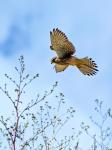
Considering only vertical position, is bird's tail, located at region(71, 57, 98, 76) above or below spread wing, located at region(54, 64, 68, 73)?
below

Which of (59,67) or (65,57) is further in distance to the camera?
(59,67)

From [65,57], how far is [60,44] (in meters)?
0.31

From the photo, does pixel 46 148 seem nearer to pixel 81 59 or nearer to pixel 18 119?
pixel 18 119

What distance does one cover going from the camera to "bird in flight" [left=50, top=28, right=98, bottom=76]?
6.64 metres

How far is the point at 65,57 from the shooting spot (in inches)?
275

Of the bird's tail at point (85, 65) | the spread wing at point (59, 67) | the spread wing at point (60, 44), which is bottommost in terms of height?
the bird's tail at point (85, 65)

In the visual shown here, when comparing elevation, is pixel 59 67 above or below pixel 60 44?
below

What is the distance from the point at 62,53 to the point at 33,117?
6196 mm

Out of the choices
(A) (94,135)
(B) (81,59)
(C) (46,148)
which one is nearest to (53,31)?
(B) (81,59)

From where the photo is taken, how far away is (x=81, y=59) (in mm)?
6699

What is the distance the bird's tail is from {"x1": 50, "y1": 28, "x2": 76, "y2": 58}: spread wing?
41 centimetres

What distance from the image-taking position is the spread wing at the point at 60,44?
7128mm

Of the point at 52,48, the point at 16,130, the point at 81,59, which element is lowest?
the point at 81,59

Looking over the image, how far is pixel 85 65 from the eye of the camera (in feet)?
22.3
